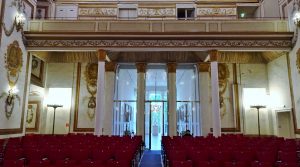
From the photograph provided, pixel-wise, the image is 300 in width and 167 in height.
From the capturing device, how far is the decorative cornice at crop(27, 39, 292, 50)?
10820 mm

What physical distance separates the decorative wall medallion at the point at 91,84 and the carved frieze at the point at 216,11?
22.1 feet

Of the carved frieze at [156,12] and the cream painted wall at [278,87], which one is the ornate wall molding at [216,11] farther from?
the cream painted wall at [278,87]

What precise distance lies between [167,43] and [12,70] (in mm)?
6542

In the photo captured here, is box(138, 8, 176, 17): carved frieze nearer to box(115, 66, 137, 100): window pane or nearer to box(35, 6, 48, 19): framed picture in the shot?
box(115, 66, 137, 100): window pane

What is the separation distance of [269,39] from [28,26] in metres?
10.9

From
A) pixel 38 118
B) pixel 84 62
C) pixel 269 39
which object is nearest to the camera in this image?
pixel 269 39

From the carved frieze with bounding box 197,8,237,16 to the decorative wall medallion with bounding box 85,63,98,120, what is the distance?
6.73 metres

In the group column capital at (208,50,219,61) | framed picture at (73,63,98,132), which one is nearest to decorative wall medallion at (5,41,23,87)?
framed picture at (73,63,98,132)

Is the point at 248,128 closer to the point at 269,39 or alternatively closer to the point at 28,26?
the point at 269,39

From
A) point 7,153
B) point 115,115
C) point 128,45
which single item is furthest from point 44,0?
point 7,153

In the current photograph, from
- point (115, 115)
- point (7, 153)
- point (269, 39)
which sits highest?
point (269, 39)

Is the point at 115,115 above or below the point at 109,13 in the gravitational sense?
below

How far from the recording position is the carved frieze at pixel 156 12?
1389 centimetres

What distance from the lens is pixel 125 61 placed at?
13.7 meters
